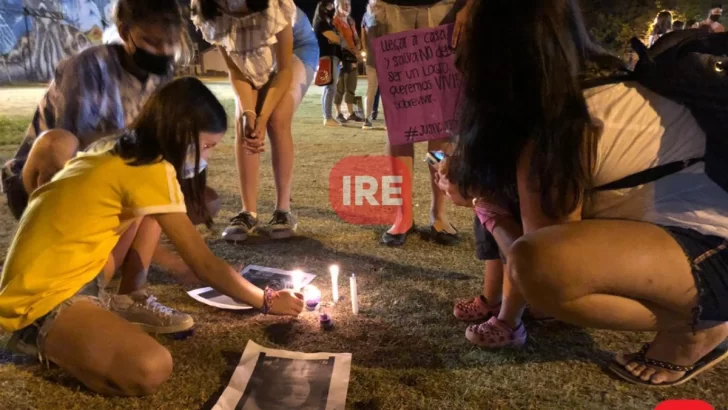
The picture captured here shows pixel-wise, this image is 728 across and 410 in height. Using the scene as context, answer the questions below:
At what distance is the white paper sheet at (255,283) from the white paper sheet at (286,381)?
338 mm

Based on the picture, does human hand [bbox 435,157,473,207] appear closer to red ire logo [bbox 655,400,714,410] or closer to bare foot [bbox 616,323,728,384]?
bare foot [bbox 616,323,728,384]

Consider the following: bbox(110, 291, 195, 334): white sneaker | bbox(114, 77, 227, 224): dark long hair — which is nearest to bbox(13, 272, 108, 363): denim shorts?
bbox(110, 291, 195, 334): white sneaker

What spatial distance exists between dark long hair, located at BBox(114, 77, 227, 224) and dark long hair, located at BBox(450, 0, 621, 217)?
0.68 meters

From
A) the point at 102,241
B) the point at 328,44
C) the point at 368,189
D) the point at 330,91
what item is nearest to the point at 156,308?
the point at 102,241

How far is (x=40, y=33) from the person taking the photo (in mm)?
16078

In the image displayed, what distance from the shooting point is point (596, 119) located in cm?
137

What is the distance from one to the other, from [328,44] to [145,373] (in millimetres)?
5920

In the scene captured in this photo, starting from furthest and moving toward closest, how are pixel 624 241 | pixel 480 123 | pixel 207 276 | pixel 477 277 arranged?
pixel 477 277 < pixel 207 276 < pixel 480 123 < pixel 624 241

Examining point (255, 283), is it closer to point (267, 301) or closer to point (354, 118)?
point (267, 301)

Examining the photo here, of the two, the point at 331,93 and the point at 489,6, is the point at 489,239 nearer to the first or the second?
the point at 489,6

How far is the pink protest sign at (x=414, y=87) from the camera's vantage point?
8.22 feet

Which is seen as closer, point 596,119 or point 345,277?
point 596,119

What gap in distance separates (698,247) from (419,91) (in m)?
1.44

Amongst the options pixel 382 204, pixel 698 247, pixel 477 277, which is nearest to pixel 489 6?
pixel 698 247
